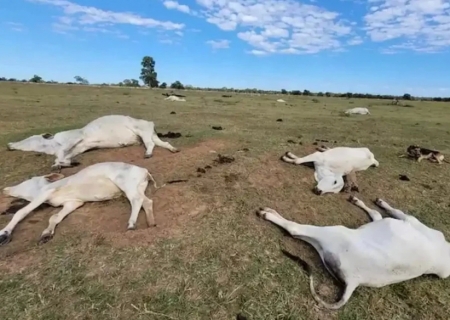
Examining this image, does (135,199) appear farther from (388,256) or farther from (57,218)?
(388,256)

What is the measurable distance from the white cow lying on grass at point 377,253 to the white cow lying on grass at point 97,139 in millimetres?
3956

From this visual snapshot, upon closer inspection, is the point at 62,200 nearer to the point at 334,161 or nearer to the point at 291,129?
the point at 334,161

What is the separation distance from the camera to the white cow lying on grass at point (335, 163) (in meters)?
6.07

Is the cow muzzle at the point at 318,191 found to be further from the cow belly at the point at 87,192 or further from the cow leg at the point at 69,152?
the cow leg at the point at 69,152

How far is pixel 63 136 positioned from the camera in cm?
704

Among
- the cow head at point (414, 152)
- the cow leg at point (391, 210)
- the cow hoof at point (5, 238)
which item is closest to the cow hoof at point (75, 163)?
the cow hoof at point (5, 238)

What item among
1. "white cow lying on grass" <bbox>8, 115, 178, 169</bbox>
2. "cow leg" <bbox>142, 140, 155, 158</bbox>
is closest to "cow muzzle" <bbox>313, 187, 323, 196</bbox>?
"white cow lying on grass" <bbox>8, 115, 178, 169</bbox>

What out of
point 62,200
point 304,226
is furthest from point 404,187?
point 62,200

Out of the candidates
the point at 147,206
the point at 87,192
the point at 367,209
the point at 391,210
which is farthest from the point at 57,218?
the point at 391,210

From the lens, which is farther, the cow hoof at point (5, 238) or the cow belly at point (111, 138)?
the cow belly at point (111, 138)

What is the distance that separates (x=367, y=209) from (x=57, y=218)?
4.21 meters

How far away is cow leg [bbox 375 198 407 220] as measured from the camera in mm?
5065

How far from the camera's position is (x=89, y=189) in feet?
15.7

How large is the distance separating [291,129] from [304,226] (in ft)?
25.3
